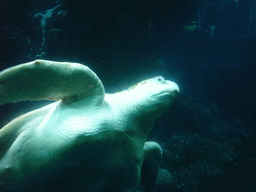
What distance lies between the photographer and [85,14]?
3.66m

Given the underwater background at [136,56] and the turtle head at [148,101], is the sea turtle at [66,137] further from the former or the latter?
the underwater background at [136,56]

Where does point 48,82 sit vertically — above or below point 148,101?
above

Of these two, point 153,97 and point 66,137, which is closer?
point 66,137

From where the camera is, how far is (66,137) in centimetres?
101

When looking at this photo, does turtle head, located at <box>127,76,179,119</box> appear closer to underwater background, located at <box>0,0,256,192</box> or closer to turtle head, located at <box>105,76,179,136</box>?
turtle head, located at <box>105,76,179,136</box>

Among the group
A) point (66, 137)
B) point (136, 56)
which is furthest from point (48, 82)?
point (136, 56)

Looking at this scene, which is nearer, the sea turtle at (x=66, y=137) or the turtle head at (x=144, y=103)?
the sea turtle at (x=66, y=137)

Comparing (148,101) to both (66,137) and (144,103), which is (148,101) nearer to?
(144,103)

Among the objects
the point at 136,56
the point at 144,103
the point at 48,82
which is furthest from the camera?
the point at 136,56

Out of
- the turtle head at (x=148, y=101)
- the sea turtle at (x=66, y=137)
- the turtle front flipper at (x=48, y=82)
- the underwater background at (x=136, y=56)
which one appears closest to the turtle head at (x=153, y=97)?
the turtle head at (x=148, y=101)

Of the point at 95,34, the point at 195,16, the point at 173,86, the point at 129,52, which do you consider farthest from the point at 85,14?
the point at 195,16

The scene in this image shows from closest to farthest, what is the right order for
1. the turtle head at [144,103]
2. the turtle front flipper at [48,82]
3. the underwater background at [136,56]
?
the turtle front flipper at [48,82]
the turtle head at [144,103]
the underwater background at [136,56]

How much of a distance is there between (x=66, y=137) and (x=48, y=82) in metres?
0.37

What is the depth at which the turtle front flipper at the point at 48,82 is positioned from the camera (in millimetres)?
895
